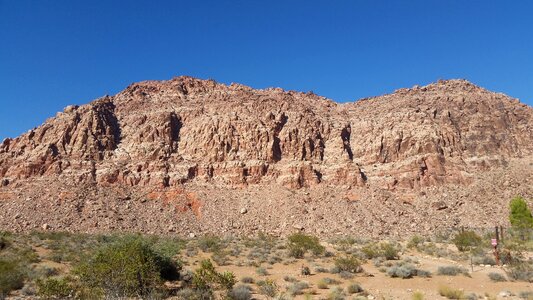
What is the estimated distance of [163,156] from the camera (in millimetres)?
64312

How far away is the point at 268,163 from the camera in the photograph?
211 ft

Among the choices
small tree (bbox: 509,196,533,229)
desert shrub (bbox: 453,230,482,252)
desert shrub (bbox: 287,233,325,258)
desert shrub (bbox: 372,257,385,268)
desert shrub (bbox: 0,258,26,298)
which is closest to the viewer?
desert shrub (bbox: 0,258,26,298)

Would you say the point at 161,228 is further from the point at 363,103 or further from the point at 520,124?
the point at 520,124

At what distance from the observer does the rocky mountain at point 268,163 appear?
5159 centimetres

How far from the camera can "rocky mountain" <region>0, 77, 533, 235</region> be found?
169 ft

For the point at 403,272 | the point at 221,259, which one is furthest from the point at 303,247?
the point at 403,272

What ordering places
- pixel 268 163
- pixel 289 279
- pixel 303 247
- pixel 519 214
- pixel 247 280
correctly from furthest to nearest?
pixel 268 163 → pixel 519 214 → pixel 303 247 → pixel 289 279 → pixel 247 280

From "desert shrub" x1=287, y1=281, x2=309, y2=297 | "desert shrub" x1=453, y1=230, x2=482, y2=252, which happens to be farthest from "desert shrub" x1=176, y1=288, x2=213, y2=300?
"desert shrub" x1=453, y1=230, x2=482, y2=252

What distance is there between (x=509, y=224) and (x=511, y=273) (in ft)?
111

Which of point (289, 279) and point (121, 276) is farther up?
point (121, 276)

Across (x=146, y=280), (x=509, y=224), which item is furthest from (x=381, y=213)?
(x=146, y=280)

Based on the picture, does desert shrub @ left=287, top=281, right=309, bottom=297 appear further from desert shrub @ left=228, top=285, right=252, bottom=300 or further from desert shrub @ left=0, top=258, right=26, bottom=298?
desert shrub @ left=0, top=258, right=26, bottom=298

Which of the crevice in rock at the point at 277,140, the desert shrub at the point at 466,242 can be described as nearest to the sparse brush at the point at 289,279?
the desert shrub at the point at 466,242

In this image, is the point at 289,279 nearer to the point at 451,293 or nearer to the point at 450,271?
the point at 451,293
